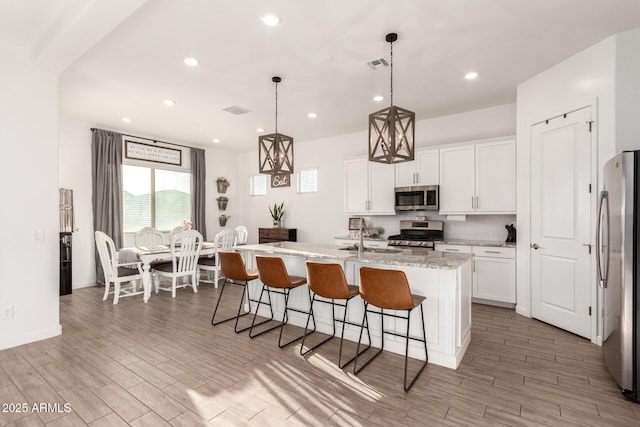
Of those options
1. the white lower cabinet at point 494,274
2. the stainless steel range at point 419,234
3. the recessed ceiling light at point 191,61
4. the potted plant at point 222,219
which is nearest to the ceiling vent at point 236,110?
the recessed ceiling light at point 191,61

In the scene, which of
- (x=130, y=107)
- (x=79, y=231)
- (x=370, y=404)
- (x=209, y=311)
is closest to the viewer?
(x=370, y=404)

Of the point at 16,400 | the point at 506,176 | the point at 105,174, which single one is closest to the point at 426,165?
the point at 506,176

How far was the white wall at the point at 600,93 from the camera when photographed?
10.2ft

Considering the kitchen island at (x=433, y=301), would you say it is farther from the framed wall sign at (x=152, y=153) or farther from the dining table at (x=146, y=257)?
A: the framed wall sign at (x=152, y=153)

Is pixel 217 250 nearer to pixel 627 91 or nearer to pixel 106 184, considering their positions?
pixel 106 184

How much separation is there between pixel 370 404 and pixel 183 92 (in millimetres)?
4357

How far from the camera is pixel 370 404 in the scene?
2.28 meters

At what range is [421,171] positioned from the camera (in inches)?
215

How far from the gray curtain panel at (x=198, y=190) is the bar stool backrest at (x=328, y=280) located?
5394 mm

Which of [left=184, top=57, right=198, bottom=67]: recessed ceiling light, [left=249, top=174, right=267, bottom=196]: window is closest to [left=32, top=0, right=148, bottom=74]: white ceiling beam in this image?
[left=184, top=57, right=198, bottom=67]: recessed ceiling light

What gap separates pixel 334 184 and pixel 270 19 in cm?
444

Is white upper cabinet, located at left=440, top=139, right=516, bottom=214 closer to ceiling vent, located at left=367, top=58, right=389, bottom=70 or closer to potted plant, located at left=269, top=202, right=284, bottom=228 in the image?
ceiling vent, located at left=367, top=58, right=389, bottom=70

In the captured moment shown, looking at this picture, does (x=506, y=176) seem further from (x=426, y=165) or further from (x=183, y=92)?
(x=183, y=92)

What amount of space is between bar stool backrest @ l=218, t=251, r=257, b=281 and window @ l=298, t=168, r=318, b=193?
3883mm
